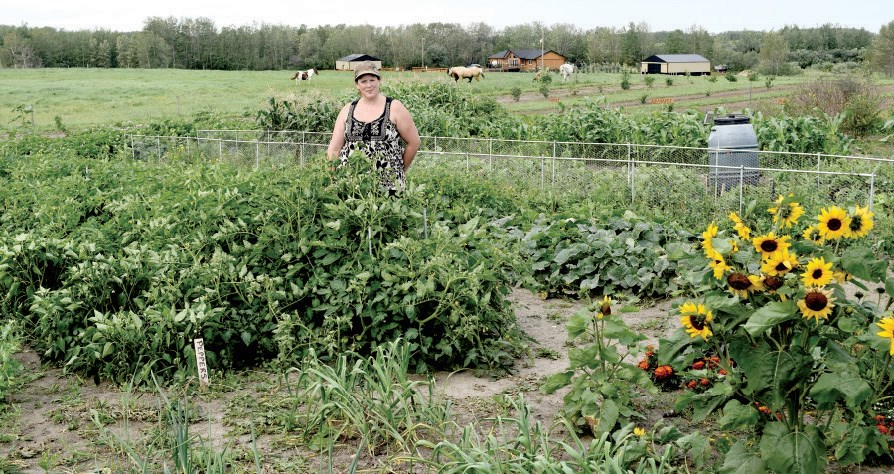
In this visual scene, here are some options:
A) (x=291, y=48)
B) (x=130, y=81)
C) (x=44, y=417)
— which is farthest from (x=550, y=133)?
(x=291, y=48)

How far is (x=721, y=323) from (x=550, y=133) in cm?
1470

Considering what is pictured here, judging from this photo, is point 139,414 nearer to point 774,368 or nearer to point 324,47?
point 774,368

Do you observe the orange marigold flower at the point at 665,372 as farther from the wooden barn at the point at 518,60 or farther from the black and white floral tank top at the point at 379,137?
the wooden barn at the point at 518,60

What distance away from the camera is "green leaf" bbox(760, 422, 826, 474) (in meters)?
3.38

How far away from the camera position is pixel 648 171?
11.4 meters

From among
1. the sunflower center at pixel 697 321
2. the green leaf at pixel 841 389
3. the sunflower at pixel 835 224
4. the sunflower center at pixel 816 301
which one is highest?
the sunflower at pixel 835 224

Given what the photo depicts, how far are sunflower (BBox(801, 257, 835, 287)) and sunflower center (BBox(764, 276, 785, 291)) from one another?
0.35ft

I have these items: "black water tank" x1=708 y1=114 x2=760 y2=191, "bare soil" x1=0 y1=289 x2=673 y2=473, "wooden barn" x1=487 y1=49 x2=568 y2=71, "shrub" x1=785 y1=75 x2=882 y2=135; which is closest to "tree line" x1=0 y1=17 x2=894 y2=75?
"wooden barn" x1=487 y1=49 x2=568 y2=71

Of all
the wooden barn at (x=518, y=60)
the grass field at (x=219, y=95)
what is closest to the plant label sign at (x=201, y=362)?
the grass field at (x=219, y=95)

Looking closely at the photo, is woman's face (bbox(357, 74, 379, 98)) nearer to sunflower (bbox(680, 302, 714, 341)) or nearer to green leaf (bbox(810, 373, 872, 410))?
sunflower (bbox(680, 302, 714, 341))

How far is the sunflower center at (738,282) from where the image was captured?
3432 millimetres

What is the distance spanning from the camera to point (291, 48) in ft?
282

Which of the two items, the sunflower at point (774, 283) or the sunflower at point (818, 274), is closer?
the sunflower at point (818, 274)

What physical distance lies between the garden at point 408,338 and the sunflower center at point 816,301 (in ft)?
0.04
